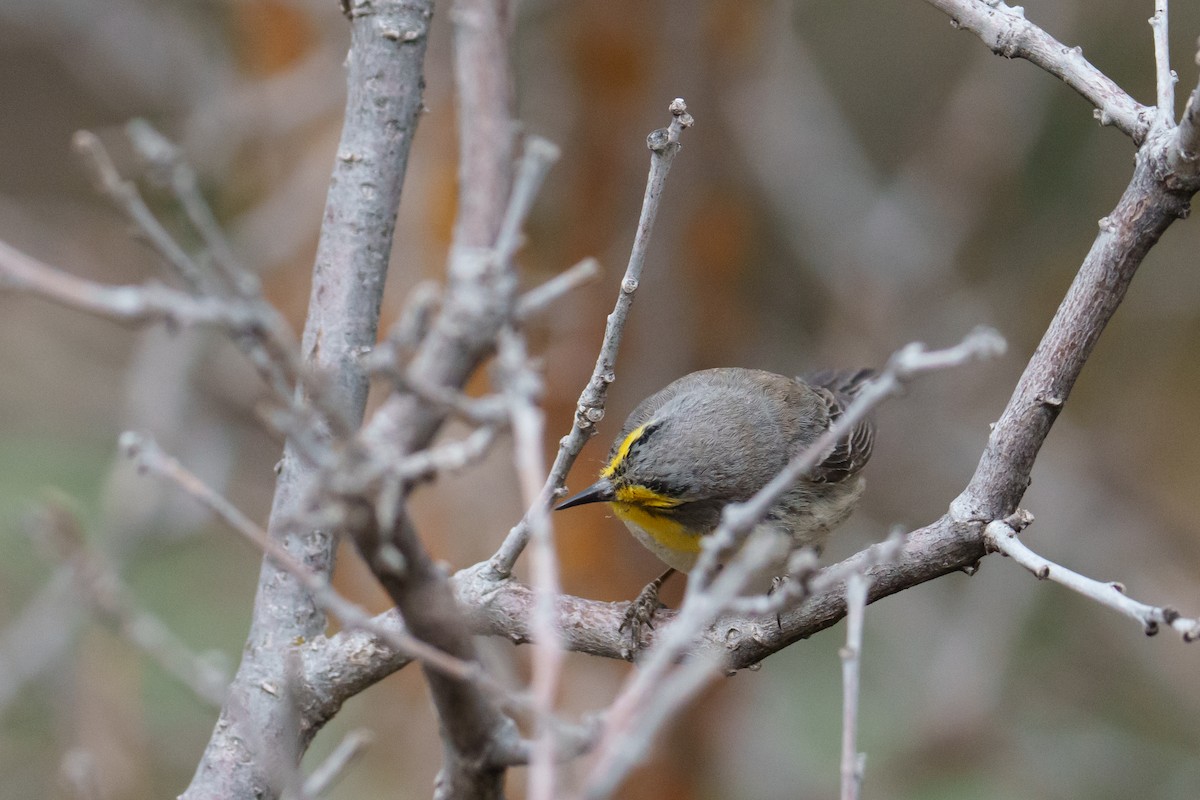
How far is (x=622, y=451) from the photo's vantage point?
9.89ft

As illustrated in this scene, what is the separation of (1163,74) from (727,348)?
363 cm

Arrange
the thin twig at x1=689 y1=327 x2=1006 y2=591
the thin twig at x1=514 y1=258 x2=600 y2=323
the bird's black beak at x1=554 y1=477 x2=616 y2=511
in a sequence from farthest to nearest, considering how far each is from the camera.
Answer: the bird's black beak at x1=554 y1=477 x2=616 y2=511 < the thin twig at x1=689 y1=327 x2=1006 y2=591 < the thin twig at x1=514 y1=258 x2=600 y2=323

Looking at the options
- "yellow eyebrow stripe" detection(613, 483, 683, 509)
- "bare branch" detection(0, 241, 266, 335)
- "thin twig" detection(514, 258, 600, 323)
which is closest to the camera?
"bare branch" detection(0, 241, 266, 335)

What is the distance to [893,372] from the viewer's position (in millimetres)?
1294

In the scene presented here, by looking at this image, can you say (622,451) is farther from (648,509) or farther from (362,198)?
(362,198)

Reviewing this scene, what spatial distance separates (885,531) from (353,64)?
562 cm

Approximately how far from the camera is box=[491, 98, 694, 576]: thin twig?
81.1 inches

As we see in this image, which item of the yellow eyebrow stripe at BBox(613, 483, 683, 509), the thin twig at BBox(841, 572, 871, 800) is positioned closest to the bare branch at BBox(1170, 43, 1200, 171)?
the thin twig at BBox(841, 572, 871, 800)

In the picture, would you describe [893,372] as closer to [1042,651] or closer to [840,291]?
[840,291]

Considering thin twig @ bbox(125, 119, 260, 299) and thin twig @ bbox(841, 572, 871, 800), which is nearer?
thin twig @ bbox(125, 119, 260, 299)

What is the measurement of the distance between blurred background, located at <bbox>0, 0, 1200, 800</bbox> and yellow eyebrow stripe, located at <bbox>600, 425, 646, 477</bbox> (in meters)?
1.48

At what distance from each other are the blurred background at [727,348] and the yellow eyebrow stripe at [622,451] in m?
1.48

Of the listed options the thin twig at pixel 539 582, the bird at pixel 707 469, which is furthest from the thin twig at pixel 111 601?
the bird at pixel 707 469

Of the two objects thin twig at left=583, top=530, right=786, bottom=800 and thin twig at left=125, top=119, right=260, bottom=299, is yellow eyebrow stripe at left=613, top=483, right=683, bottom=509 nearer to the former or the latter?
thin twig at left=583, top=530, right=786, bottom=800
